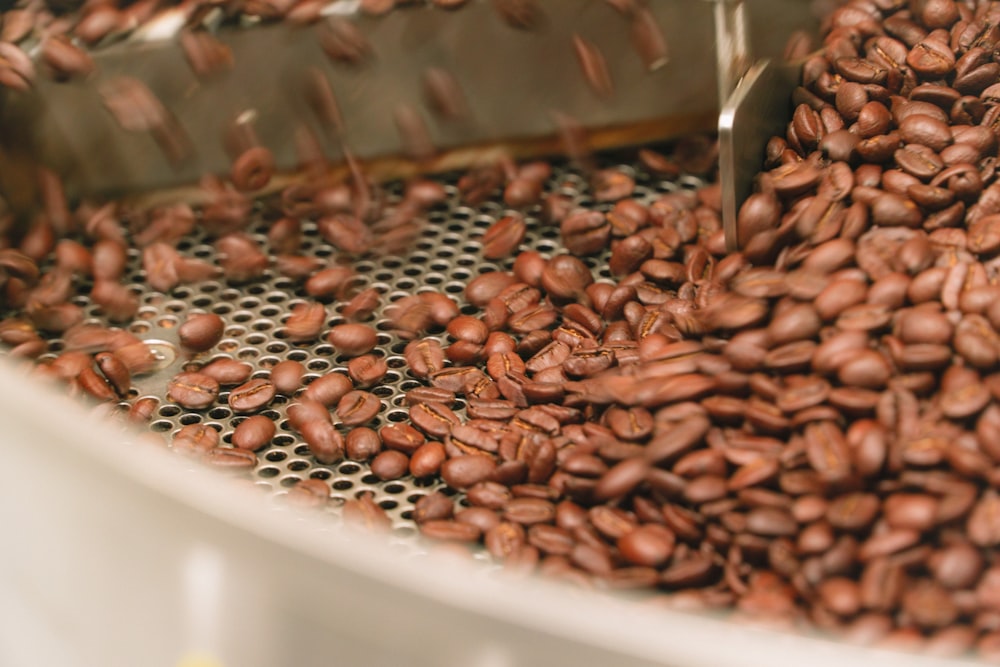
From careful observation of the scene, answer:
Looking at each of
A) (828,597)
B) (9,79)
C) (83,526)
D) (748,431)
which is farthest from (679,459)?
(9,79)

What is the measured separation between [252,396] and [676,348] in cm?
52

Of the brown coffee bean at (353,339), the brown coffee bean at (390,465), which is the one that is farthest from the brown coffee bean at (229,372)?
the brown coffee bean at (390,465)

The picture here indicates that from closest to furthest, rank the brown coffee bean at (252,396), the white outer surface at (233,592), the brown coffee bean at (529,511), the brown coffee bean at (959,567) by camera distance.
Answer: the white outer surface at (233,592)
the brown coffee bean at (959,567)
the brown coffee bean at (529,511)
the brown coffee bean at (252,396)

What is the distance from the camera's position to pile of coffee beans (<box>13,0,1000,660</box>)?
872mm

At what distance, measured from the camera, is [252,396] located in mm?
1221

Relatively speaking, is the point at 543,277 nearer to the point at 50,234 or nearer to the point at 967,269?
the point at 967,269

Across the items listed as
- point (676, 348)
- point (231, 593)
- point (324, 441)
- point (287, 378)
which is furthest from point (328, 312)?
point (231, 593)

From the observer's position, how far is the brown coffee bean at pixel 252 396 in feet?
3.98

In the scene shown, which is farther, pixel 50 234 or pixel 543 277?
pixel 50 234

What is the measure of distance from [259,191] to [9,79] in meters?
0.37

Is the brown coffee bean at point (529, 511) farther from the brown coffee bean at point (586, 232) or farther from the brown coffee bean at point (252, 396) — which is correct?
the brown coffee bean at point (586, 232)

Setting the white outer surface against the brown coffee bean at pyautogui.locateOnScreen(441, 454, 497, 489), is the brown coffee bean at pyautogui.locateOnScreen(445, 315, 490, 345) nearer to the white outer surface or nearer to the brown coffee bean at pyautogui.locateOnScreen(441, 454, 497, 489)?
the brown coffee bean at pyautogui.locateOnScreen(441, 454, 497, 489)

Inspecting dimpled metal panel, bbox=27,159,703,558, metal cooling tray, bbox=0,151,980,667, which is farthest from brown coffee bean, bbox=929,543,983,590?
dimpled metal panel, bbox=27,159,703,558

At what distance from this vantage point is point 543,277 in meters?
1.33
